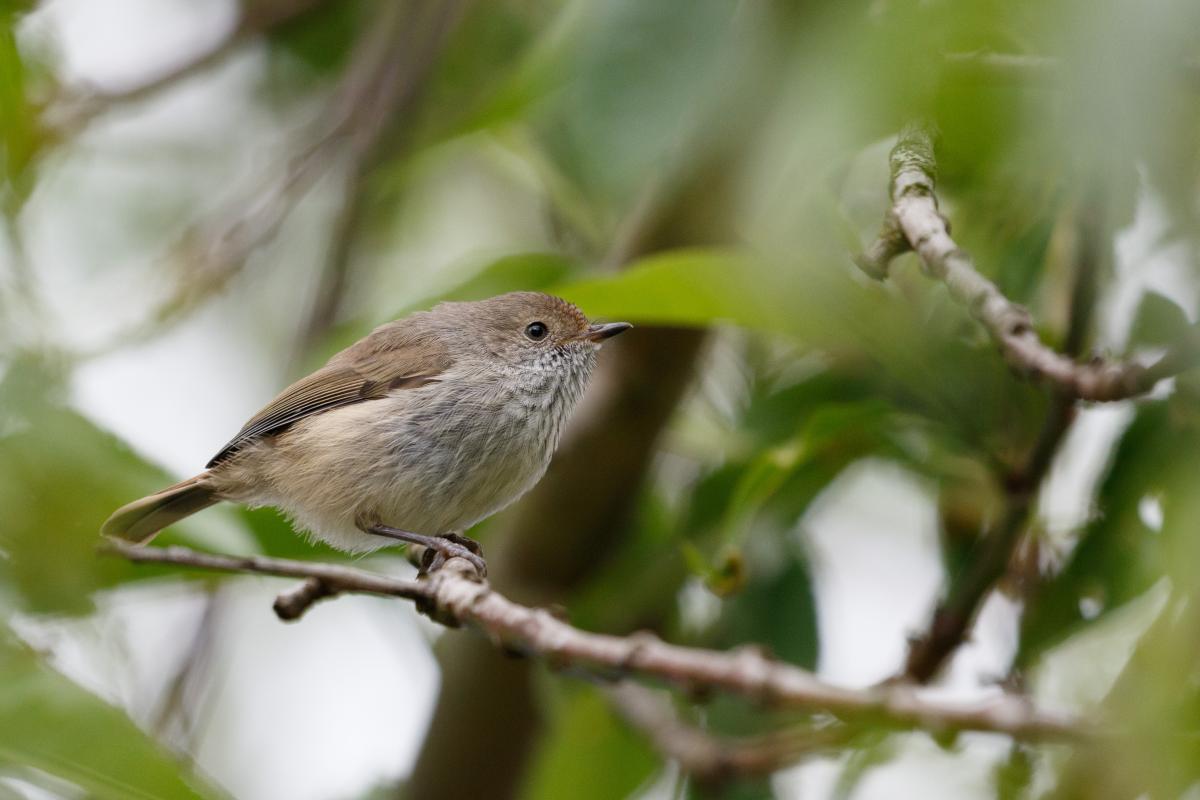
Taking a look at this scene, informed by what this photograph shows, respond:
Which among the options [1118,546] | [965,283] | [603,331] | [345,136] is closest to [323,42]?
[345,136]

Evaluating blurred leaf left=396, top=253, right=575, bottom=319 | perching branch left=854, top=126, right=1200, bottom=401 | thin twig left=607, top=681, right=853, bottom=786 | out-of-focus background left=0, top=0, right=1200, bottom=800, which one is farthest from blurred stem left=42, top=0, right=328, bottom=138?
perching branch left=854, top=126, right=1200, bottom=401

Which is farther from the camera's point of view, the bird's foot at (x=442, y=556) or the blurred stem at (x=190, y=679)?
the blurred stem at (x=190, y=679)

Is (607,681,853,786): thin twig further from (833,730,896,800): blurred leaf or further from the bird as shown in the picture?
the bird

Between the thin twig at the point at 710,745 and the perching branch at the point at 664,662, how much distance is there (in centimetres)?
71

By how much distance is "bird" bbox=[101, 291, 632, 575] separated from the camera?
3.57m

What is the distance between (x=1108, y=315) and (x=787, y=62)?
1006 millimetres

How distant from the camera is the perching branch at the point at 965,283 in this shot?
146 centimetres

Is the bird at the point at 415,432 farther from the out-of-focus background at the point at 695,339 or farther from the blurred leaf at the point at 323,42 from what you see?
the blurred leaf at the point at 323,42

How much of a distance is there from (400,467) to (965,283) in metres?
2.26

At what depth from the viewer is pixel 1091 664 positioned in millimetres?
3186

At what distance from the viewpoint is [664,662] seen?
4.83 ft

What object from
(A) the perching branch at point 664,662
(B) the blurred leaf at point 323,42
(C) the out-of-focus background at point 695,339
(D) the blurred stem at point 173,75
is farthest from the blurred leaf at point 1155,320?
(B) the blurred leaf at point 323,42

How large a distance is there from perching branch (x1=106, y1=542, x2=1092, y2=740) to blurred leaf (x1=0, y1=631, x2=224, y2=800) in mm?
445

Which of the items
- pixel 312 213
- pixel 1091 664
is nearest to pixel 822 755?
pixel 1091 664
